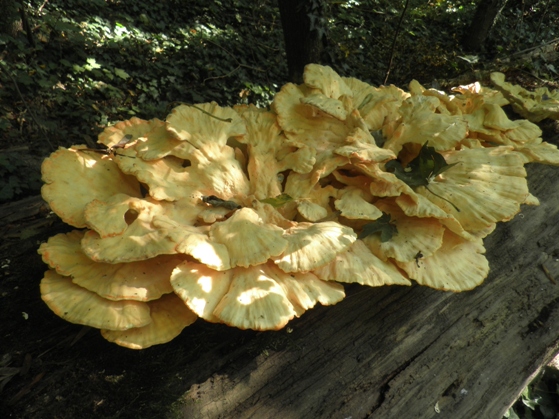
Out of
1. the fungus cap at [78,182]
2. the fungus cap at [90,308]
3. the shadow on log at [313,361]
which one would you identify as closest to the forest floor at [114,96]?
the shadow on log at [313,361]

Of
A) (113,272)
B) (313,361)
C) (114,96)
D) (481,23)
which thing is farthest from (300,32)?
(481,23)

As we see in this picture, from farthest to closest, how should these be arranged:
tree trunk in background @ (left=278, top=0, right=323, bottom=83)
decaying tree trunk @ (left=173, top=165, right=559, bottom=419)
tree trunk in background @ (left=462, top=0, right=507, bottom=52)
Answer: tree trunk in background @ (left=462, top=0, right=507, bottom=52) < tree trunk in background @ (left=278, top=0, right=323, bottom=83) < decaying tree trunk @ (left=173, top=165, right=559, bottom=419)

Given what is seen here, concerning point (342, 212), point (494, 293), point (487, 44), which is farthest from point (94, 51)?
point (487, 44)

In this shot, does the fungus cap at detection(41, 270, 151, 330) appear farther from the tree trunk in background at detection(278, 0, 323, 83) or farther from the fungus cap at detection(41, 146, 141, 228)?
the tree trunk in background at detection(278, 0, 323, 83)

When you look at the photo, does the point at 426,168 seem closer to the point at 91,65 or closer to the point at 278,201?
the point at 278,201

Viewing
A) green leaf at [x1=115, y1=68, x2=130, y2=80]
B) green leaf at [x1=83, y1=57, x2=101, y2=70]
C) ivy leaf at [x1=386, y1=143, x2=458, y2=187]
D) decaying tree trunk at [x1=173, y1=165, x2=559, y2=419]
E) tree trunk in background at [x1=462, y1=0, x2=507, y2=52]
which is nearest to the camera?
decaying tree trunk at [x1=173, y1=165, x2=559, y2=419]

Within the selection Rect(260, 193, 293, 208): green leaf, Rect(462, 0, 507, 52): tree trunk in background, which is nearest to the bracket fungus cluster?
Rect(260, 193, 293, 208): green leaf

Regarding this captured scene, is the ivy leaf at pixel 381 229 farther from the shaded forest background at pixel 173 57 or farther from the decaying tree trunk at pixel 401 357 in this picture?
the shaded forest background at pixel 173 57
